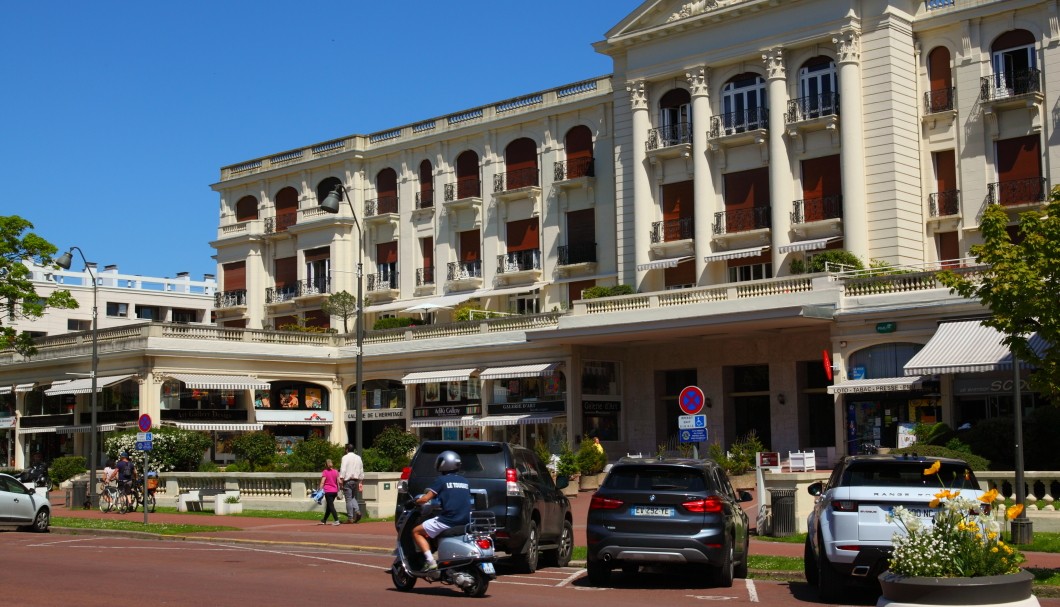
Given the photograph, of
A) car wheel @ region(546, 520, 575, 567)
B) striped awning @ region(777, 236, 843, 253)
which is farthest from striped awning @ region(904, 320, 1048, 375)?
car wheel @ region(546, 520, 575, 567)

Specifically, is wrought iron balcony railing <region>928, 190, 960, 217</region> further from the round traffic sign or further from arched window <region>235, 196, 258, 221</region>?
arched window <region>235, 196, 258, 221</region>

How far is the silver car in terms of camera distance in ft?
92.2

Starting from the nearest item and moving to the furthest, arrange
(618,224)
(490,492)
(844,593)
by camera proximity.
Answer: (844,593) → (490,492) → (618,224)

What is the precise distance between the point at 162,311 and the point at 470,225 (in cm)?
4211

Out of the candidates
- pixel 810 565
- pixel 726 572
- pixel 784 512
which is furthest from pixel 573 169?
pixel 810 565

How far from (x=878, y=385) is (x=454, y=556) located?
2439 cm

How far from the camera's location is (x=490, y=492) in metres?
17.8

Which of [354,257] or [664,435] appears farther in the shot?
[354,257]

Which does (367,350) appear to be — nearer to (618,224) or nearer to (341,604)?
(618,224)

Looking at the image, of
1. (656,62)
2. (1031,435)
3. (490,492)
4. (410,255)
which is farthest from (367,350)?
(490,492)

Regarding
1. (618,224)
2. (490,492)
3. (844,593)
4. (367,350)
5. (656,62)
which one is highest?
(656,62)

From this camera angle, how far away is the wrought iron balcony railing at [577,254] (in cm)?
5088

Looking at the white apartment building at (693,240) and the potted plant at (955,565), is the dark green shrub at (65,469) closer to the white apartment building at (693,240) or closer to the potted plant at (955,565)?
the white apartment building at (693,240)

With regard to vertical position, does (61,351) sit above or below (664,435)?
above
